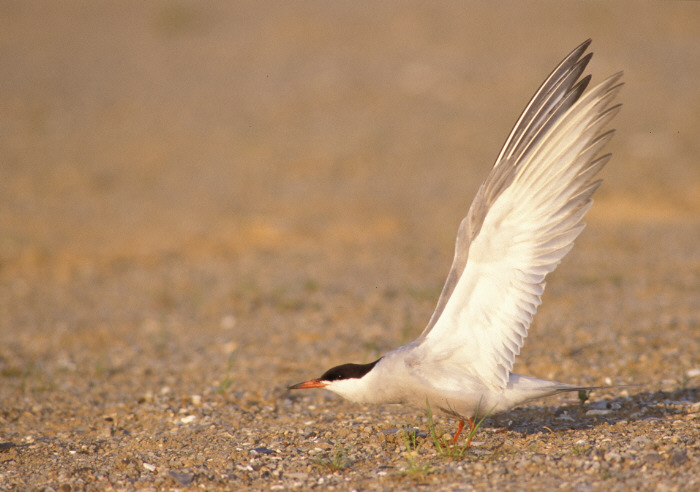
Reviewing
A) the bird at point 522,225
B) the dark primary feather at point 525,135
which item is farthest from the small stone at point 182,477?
the dark primary feather at point 525,135

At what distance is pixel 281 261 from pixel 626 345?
4379 millimetres

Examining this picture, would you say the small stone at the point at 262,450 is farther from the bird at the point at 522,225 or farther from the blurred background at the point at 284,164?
the blurred background at the point at 284,164

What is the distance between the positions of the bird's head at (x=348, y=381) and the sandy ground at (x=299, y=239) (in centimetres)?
28

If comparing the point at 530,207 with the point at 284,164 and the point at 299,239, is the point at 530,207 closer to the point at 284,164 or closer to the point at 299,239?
the point at 299,239

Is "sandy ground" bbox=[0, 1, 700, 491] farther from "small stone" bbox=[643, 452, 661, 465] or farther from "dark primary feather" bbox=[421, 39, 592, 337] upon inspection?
"dark primary feather" bbox=[421, 39, 592, 337]

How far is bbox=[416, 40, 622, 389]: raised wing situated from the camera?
3.35 meters

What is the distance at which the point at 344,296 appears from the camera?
7266 mm

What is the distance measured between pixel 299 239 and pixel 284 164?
2812 mm

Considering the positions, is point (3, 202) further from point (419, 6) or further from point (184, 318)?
point (419, 6)

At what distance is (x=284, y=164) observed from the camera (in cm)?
1198

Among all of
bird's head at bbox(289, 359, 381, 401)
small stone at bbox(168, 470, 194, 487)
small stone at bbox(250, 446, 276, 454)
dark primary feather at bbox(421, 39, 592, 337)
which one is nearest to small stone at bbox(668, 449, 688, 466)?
dark primary feather at bbox(421, 39, 592, 337)

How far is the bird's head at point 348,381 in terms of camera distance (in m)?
3.63

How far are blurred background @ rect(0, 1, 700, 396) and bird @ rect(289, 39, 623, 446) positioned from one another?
1.73 meters

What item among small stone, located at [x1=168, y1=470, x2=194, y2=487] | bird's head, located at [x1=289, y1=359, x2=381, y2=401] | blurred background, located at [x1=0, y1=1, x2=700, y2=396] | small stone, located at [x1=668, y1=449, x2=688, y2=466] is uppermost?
blurred background, located at [x1=0, y1=1, x2=700, y2=396]
